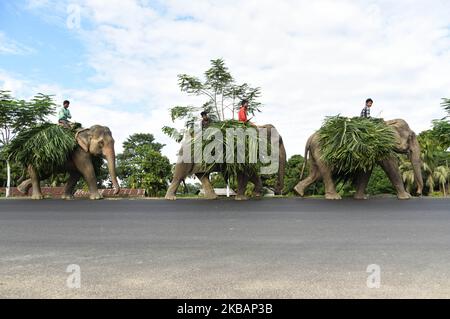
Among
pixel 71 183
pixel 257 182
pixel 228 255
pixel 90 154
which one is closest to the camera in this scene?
pixel 228 255

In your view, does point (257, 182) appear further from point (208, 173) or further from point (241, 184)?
point (208, 173)

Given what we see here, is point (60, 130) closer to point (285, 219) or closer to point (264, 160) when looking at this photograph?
point (264, 160)

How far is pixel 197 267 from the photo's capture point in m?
3.10

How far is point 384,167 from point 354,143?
4.72ft

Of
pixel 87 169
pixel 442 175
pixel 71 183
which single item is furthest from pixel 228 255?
pixel 442 175

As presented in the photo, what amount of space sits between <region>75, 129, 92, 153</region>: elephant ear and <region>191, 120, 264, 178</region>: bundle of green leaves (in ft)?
11.5

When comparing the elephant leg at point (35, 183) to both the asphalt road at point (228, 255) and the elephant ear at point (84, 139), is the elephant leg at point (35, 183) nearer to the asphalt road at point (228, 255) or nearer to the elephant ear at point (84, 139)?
the elephant ear at point (84, 139)

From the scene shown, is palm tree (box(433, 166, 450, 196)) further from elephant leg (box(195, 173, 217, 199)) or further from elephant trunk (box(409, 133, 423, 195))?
elephant leg (box(195, 173, 217, 199))

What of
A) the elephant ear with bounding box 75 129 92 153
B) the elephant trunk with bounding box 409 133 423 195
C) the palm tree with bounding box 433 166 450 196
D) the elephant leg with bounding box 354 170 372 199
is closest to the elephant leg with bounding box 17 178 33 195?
the elephant ear with bounding box 75 129 92 153

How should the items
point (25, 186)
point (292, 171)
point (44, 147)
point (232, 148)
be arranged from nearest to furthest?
1. point (232, 148)
2. point (44, 147)
3. point (25, 186)
4. point (292, 171)

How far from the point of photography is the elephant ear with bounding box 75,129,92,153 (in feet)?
36.2

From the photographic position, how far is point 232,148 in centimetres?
931

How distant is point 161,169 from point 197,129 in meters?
23.9

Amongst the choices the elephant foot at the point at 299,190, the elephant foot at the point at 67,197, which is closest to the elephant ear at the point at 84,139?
the elephant foot at the point at 67,197
